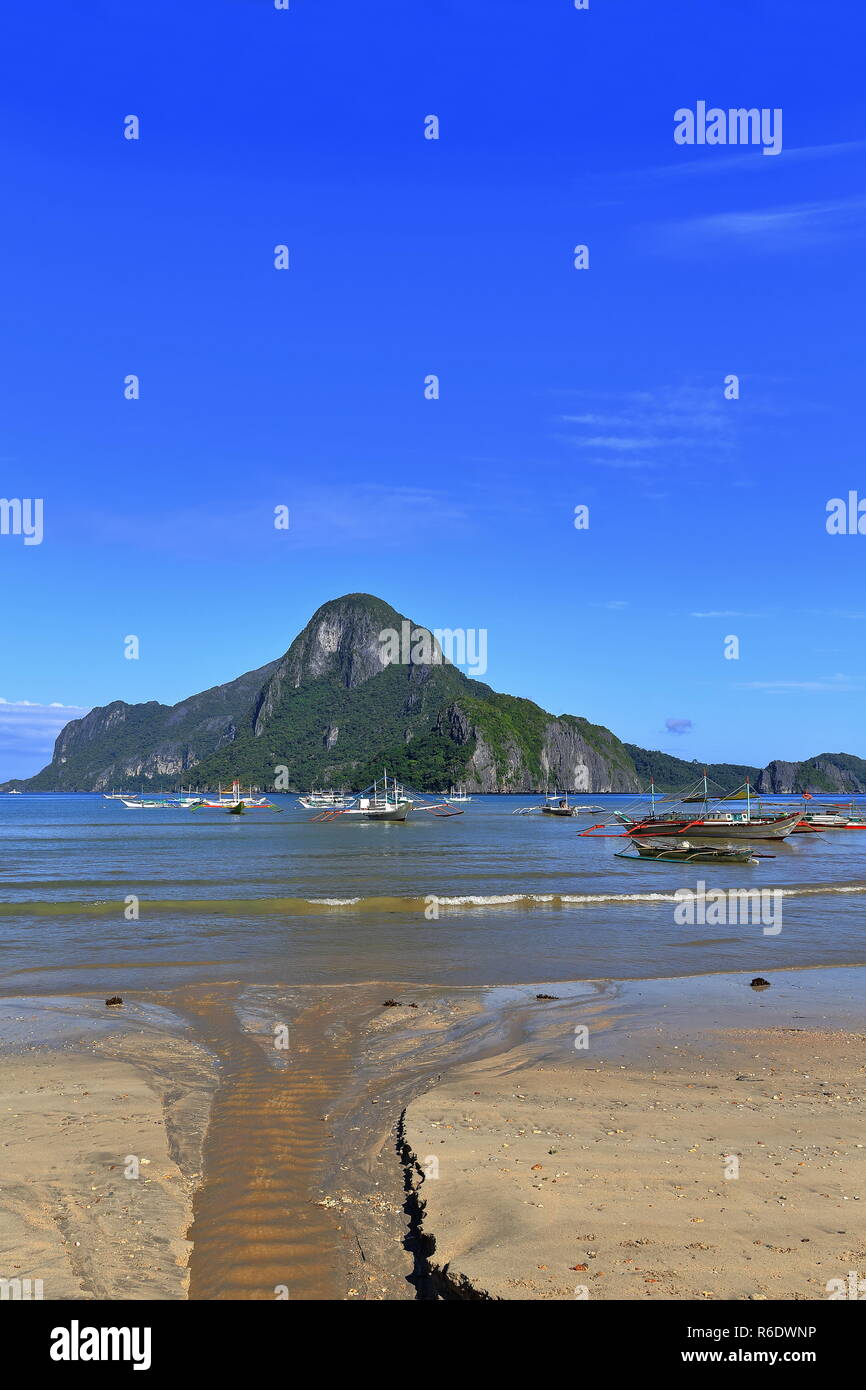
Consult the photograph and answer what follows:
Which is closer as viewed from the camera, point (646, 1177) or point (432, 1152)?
point (646, 1177)

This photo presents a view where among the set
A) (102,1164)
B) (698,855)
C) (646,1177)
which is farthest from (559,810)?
(102,1164)

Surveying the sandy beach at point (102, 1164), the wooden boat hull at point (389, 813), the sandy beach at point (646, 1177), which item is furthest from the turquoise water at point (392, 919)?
the wooden boat hull at point (389, 813)

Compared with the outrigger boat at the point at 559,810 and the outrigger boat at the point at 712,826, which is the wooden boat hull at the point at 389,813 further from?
the outrigger boat at the point at 712,826

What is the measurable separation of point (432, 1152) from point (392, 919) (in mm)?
18431

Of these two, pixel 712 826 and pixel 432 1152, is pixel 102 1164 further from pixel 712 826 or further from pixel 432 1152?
pixel 712 826

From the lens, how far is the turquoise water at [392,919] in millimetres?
18719

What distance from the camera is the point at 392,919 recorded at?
26156mm

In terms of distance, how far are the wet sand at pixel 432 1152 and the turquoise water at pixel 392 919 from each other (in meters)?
4.21

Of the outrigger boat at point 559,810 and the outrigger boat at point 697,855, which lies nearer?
the outrigger boat at point 697,855

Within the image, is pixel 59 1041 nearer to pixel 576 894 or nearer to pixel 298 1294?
pixel 298 1294

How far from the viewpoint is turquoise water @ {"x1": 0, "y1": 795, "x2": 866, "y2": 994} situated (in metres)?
18.7
